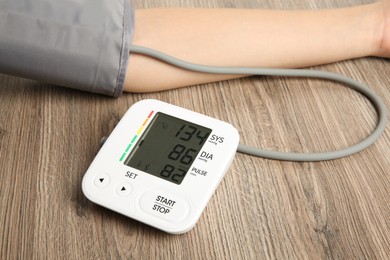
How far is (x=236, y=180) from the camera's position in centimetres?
62

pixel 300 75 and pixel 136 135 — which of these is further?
pixel 300 75

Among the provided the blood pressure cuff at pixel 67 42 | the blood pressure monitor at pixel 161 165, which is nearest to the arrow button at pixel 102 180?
the blood pressure monitor at pixel 161 165

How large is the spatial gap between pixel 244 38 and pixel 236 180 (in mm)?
212

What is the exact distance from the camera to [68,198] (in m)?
0.59

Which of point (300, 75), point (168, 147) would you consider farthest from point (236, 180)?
point (300, 75)

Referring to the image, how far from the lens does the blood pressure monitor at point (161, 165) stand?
1.81ft

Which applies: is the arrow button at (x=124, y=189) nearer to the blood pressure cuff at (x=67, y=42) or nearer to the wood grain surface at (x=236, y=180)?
the wood grain surface at (x=236, y=180)

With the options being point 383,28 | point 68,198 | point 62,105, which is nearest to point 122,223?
point 68,198

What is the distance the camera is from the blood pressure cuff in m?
0.64

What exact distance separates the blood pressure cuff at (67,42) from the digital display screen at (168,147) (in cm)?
10

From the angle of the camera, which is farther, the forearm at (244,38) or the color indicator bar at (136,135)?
the forearm at (244,38)

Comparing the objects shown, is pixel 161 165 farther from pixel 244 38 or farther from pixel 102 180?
pixel 244 38

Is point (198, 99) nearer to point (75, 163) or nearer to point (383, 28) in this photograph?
point (75, 163)

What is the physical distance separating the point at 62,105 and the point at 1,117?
0.07 metres
